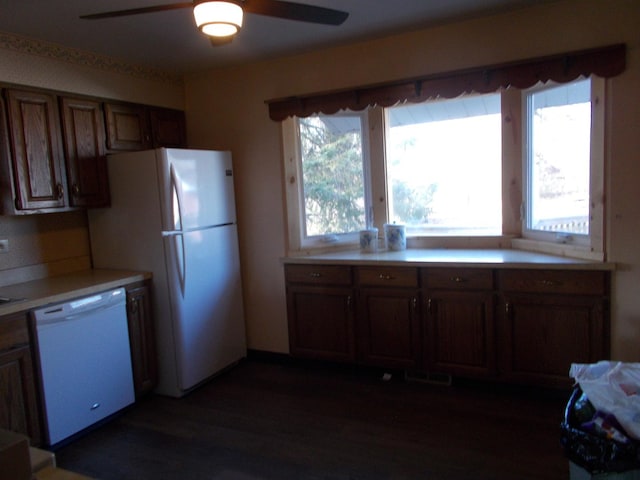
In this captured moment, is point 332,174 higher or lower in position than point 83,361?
higher

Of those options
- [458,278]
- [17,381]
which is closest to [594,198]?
[458,278]

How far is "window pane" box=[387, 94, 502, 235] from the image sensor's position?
10.7 feet

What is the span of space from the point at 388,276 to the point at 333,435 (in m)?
1.06

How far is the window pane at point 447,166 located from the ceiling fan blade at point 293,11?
1574 mm

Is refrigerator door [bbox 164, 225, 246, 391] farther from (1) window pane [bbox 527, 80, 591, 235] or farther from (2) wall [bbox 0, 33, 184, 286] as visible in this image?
(1) window pane [bbox 527, 80, 591, 235]

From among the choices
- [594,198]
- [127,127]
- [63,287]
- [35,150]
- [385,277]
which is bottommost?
[385,277]

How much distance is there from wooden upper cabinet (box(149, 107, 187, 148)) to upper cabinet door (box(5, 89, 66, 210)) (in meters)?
0.79

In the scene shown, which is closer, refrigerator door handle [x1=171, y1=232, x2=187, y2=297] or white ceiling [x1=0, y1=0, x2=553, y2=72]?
white ceiling [x1=0, y1=0, x2=553, y2=72]

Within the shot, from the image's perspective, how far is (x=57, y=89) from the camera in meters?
2.97

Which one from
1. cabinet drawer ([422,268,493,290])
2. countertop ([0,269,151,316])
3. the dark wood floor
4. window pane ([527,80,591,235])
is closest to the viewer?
the dark wood floor

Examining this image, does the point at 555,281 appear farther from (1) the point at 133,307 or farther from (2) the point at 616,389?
(1) the point at 133,307

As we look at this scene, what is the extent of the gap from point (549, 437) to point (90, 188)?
122 inches

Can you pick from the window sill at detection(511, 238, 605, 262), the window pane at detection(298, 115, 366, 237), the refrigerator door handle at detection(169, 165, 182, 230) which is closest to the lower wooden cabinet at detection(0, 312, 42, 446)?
the refrigerator door handle at detection(169, 165, 182, 230)

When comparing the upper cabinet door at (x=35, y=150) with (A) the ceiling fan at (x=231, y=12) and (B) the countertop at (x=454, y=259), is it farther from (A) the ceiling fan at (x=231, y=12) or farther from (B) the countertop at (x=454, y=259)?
(B) the countertop at (x=454, y=259)
